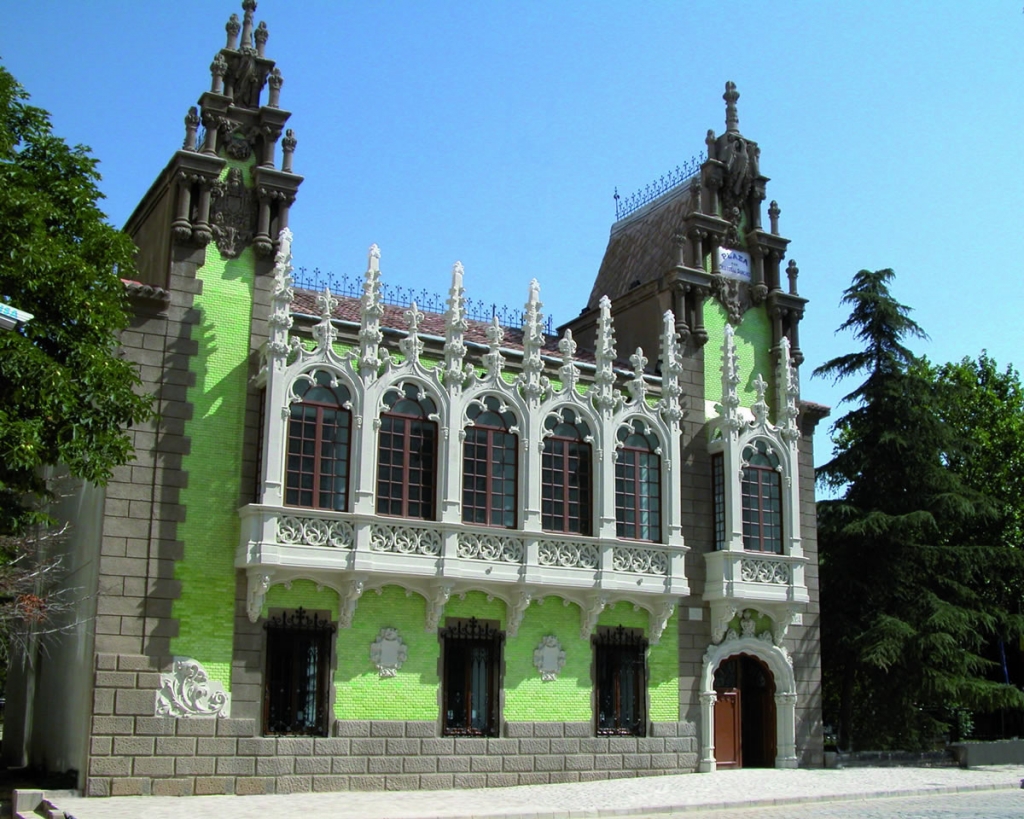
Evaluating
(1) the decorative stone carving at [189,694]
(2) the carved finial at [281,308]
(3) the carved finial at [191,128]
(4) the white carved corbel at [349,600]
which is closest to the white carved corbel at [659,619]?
(4) the white carved corbel at [349,600]

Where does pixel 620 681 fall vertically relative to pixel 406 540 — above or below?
below

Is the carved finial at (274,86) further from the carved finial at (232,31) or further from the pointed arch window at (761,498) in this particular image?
the pointed arch window at (761,498)

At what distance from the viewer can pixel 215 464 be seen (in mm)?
24062

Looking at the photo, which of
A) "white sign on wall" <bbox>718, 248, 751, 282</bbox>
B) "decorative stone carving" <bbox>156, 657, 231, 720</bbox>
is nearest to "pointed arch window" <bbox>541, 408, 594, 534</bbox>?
"white sign on wall" <bbox>718, 248, 751, 282</bbox>

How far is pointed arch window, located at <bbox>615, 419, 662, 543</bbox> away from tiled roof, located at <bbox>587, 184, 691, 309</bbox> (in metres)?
5.89

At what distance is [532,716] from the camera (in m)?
26.2

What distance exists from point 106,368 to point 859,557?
24.0 metres

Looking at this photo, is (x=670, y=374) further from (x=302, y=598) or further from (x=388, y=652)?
(x=302, y=598)

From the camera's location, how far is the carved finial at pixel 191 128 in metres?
25.3

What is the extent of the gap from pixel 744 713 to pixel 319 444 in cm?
1373

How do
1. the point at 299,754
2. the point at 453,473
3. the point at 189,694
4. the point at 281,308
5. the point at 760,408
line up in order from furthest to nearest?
the point at 760,408 → the point at 453,473 → the point at 281,308 → the point at 299,754 → the point at 189,694

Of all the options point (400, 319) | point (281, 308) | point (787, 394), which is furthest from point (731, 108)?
point (281, 308)

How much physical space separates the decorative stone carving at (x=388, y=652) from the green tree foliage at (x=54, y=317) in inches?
281

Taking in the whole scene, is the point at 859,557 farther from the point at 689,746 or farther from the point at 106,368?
the point at 106,368
